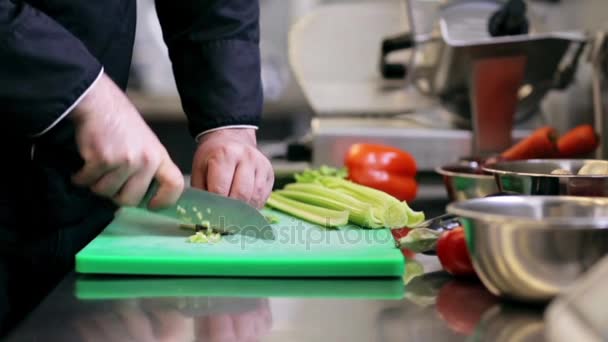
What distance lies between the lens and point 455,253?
79cm

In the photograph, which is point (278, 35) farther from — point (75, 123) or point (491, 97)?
point (75, 123)

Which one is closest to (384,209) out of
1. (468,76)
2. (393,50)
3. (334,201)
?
(334,201)

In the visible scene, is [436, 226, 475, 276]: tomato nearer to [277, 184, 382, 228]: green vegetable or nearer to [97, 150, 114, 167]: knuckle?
[277, 184, 382, 228]: green vegetable

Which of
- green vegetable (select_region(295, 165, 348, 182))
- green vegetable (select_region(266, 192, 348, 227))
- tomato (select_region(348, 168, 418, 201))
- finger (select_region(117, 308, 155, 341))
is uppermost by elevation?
finger (select_region(117, 308, 155, 341))

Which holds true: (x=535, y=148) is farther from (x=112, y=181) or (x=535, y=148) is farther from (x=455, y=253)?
(x=112, y=181)

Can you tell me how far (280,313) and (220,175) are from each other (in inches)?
16.0

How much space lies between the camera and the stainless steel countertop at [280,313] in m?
0.64

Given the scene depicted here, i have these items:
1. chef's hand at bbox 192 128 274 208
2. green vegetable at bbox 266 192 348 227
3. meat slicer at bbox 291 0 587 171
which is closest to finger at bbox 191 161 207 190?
chef's hand at bbox 192 128 274 208

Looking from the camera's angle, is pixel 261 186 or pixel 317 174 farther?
pixel 317 174

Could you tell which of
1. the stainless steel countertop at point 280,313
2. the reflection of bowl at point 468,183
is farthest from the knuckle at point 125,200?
the reflection of bowl at point 468,183

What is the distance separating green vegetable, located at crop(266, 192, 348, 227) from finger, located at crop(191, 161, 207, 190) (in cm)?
12

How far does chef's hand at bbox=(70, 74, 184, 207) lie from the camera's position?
0.83m

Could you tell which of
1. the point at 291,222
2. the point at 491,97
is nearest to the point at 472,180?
the point at 291,222

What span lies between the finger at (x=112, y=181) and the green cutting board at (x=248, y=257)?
0.20ft
